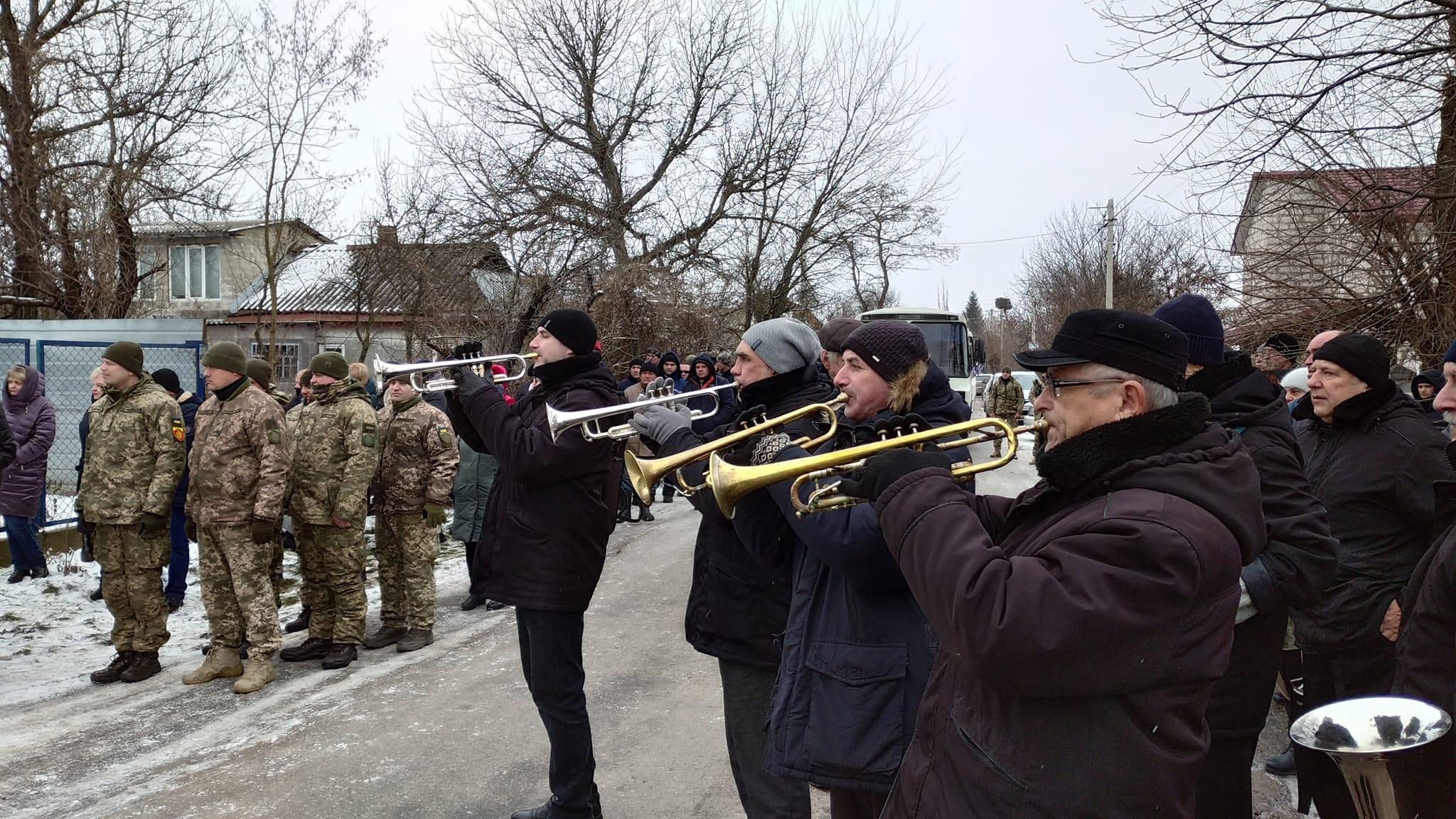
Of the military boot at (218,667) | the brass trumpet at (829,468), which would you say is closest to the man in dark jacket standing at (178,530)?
the military boot at (218,667)

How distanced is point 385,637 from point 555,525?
349 cm

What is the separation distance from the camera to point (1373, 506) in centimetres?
390

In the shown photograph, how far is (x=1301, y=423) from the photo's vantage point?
486cm

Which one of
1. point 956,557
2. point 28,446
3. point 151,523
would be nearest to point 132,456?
point 151,523

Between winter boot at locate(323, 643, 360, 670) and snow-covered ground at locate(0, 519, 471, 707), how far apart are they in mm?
789

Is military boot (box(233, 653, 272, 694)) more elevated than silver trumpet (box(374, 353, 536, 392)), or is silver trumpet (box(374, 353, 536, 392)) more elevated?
silver trumpet (box(374, 353, 536, 392))

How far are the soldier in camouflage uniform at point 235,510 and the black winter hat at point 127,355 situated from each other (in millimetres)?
598

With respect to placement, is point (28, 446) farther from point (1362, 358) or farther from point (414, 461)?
point (1362, 358)

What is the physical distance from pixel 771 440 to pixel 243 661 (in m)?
5.04

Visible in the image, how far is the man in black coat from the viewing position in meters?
3.12

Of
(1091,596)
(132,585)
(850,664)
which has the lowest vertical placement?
(132,585)

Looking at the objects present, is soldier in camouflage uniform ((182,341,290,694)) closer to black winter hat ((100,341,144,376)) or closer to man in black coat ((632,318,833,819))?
black winter hat ((100,341,144,376))

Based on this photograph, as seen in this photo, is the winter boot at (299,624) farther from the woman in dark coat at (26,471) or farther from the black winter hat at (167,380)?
the woman in dark coat at (26,471)

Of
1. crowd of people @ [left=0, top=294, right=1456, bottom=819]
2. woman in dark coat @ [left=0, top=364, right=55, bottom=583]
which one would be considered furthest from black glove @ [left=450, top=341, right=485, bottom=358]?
woman in dark coat @ [left=0, top=364, right=55, bottom=583]
